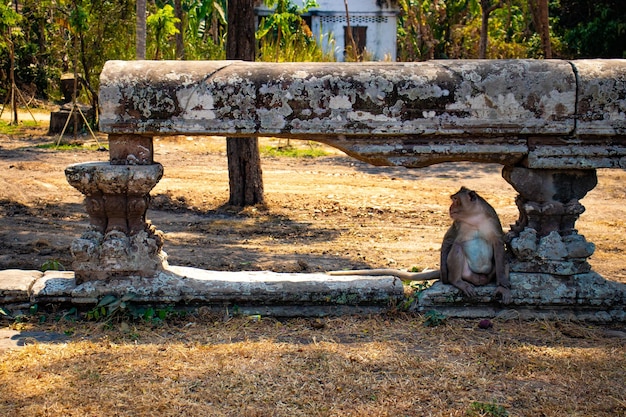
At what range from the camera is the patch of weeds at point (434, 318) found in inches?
198

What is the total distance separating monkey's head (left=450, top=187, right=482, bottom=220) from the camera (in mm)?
5168

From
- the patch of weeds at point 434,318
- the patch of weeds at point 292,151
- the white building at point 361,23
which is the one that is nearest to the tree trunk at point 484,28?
the patch of weeds at point 292,151

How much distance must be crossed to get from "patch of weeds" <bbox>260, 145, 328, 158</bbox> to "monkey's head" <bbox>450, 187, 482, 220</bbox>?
27.6 feet

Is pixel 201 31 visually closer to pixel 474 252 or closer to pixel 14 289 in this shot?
pixel 14 289

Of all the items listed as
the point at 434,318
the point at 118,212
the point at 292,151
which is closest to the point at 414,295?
the point at 434,318

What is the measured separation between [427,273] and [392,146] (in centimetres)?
108

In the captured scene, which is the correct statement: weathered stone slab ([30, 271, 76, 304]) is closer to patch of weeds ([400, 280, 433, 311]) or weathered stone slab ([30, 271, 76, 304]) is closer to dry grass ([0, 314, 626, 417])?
dry grass ([0, 314, 626, 417])

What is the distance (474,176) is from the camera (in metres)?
11.8

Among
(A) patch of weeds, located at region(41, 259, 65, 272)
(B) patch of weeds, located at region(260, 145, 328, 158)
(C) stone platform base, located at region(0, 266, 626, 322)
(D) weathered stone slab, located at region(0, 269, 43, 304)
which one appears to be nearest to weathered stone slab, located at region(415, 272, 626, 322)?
(C) stone platform base, located at region(0, 266, 626, 322)

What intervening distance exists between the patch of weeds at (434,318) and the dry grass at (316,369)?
0.04 metres

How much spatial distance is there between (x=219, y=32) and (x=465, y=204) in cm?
2678

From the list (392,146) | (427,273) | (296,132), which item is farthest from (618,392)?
(296,132)

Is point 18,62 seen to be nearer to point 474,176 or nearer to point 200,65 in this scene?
point 474,176

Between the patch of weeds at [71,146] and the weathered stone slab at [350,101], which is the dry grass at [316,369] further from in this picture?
the patch of weeds at [71,146]
